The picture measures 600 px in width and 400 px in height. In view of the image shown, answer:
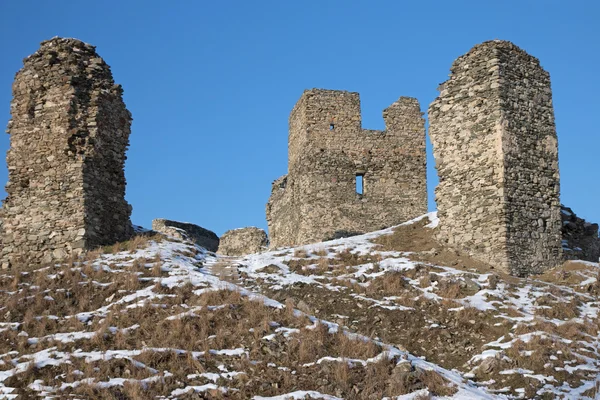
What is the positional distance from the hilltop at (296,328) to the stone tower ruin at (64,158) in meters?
1.09

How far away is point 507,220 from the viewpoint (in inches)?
640

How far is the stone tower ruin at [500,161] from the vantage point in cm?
1648

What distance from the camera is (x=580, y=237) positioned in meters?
18.5

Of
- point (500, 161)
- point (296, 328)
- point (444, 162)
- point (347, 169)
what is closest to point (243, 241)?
point (347, 169)

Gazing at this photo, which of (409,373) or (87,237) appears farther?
(87,237)

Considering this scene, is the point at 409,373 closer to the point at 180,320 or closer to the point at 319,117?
the point at 180,320

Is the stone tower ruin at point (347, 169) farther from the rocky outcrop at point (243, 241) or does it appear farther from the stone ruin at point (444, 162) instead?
the stone ruin at point (444, 162)

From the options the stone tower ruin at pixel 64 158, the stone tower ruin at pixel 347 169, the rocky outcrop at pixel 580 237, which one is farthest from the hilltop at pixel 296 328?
the stone tower ruin at pixel 347 169

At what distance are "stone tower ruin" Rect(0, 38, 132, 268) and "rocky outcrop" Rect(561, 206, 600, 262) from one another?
39.6ft

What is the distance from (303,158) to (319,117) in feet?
5.92

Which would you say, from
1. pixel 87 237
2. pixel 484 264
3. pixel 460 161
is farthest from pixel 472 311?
pixel 87 237

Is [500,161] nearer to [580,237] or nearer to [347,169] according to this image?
[580,237]

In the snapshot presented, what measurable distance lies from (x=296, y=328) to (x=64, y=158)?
8773mm

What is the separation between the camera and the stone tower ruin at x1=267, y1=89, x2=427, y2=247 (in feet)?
84.5
